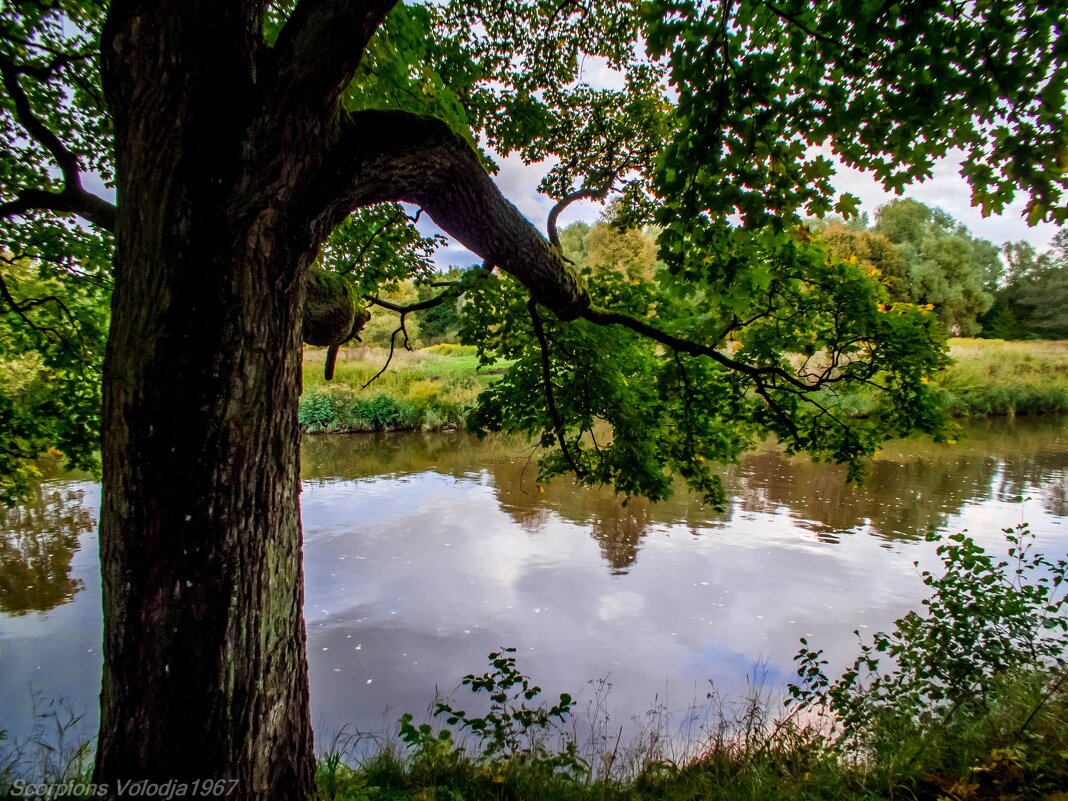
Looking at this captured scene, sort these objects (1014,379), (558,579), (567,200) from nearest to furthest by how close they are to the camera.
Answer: (567,200) → (558,579) → (1014,379)

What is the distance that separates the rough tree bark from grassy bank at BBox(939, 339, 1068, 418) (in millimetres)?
24037

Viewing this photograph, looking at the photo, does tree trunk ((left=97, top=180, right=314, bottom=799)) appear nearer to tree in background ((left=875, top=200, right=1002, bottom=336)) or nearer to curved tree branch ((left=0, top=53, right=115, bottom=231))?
curved tree branch ((left=0, top=53, right=115, bottom=231))

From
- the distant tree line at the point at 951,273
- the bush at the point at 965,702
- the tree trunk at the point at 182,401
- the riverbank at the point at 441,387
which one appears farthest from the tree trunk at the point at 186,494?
the distant tree line at the point at 951,273

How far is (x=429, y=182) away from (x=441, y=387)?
18.6 meters

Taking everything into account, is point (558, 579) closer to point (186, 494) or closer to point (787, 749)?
point (787, 749)

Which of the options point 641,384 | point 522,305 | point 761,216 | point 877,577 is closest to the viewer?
point 761,216

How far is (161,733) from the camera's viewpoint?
66.4 inches

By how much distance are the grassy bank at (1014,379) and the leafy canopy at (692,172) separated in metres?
20.5

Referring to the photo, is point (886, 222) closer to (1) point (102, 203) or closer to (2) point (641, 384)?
(2) point (641, 384)

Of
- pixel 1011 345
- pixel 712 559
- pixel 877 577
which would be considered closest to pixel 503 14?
pixel 712 559

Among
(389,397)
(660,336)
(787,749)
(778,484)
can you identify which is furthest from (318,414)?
(787,749)

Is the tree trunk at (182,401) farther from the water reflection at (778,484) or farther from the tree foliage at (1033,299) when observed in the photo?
the tree foliage at (1033,299)

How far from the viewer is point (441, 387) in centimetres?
2039

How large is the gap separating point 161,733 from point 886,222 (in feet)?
139
